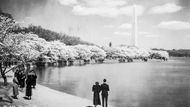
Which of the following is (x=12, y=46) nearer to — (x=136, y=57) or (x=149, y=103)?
(x=149, y=103)

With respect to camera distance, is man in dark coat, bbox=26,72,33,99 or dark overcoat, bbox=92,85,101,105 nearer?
dark overcoat, bbox=92,85,101,105

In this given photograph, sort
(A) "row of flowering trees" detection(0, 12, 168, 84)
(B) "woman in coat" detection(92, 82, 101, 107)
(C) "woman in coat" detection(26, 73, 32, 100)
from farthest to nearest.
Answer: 1. (A) "row of flowering trees" detection(0, 12, 168, 84)
2. (C) "woman in coat" detection(26, 73, 32, 100)
3. (B) "woman in coat" detection(92, 82, 101, 107)

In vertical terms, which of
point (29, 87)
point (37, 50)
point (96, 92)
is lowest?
point (96, 92)

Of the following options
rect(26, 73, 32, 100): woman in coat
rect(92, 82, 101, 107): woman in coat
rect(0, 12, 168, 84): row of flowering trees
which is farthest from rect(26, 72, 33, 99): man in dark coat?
rect(92, 82, 101, 107): woman in coat

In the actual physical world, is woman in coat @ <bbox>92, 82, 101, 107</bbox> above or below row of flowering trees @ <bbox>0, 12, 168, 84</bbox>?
below

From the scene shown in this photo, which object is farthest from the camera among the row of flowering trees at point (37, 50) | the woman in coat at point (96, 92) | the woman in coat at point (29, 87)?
the row of flowering trees at point (37, 50)

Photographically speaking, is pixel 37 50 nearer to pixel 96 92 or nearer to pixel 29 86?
pixel 29 86

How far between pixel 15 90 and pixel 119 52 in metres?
83.9

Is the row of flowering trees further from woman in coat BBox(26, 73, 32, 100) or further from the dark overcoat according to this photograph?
the dark overcoat

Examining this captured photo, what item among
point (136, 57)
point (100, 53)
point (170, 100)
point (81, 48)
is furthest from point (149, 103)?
point (136, 57)

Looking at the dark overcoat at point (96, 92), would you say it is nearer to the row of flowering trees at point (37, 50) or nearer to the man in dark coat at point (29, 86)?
the man in dark coat at point (29, 86)

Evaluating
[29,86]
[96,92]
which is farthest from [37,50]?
[96,92]

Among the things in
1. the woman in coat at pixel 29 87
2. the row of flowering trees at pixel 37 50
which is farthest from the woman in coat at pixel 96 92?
the row of flowering trees at pixel 37 50

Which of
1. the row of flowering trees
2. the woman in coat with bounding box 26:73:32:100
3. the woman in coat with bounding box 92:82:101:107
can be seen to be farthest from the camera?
the row of flowering trees
